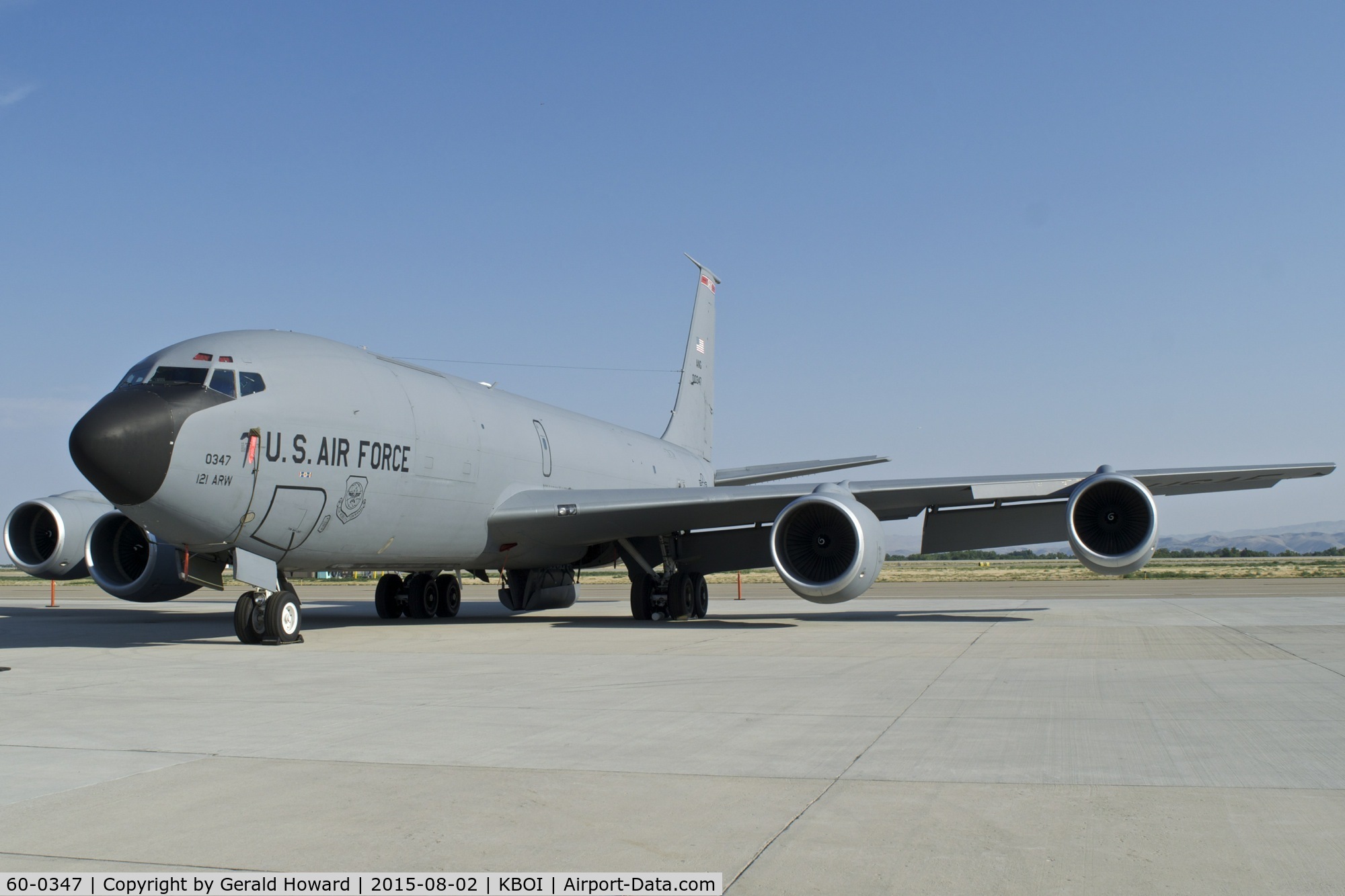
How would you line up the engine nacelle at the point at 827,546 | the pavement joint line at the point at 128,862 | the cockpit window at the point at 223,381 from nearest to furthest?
the pavement joint line at the point at 128,862
the cockpit window at the point at 223,381
the engine nacelle at the point at 827,546

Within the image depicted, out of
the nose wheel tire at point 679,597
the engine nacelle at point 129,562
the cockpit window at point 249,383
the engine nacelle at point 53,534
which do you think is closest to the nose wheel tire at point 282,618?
the cockpit window at point 249,383

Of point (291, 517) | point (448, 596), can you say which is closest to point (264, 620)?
point (291, 517)

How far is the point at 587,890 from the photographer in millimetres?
3693

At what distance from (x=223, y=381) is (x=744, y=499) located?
24.9ft

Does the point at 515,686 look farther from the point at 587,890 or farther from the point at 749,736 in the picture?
the point at 587,890

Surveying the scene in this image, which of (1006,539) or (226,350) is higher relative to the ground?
(226,350)

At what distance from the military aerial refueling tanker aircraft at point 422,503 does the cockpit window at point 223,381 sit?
0.11 ft

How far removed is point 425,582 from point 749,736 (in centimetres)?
1463

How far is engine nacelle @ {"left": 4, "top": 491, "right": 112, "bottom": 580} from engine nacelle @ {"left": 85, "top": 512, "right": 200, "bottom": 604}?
0.27 meters

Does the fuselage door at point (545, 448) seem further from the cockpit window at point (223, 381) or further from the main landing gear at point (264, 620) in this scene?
the cockpit window at point (223, 381)

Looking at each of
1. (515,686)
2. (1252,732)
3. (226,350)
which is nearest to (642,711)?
(515,686)

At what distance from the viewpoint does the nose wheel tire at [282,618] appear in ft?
43.1

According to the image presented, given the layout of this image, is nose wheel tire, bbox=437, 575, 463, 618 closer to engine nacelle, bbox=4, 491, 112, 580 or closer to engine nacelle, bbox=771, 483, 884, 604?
engine nacelle, bbox=4, 491, 112, 580

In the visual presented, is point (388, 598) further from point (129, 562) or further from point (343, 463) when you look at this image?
point (343, 463)
